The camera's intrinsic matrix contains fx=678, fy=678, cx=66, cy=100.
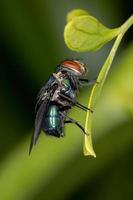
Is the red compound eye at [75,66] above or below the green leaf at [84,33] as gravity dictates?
below

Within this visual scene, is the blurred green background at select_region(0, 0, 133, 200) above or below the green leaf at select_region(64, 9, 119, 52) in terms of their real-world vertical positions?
below

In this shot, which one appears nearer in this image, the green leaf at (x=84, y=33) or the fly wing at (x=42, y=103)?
the green leaf at (x=84, y=33)

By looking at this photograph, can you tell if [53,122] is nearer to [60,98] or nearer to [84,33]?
[60,98]

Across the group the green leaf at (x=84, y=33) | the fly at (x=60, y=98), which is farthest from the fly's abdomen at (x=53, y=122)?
the green leaf at (x=84, y=33)

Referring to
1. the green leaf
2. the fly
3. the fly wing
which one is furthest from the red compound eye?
the green leaf

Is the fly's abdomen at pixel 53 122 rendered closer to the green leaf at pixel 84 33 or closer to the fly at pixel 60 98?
the fly at pixel 60 98

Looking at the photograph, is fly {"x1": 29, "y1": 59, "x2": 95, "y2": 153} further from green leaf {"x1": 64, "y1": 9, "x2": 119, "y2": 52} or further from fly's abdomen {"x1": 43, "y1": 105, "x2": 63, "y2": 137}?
green leaf {"x1": 64, "y1": 9, "x2": 119, "y2": 52}
